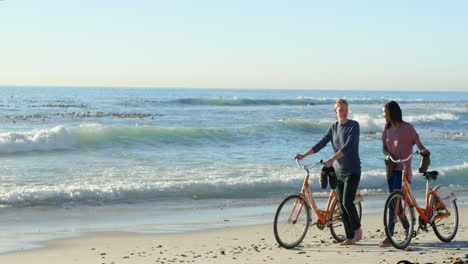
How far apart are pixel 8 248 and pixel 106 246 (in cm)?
111

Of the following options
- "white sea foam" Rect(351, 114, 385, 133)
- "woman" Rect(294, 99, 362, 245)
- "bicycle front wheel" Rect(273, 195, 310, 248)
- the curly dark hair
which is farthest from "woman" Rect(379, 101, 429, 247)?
"white sea foam" Rect(351, 114, 385, 133)

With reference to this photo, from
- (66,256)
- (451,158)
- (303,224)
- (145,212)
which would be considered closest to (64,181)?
(145,212)

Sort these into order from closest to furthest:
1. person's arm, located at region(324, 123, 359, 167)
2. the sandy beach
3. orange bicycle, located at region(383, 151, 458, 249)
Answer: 1. the sandy beach
2. person's arm, located at region(324, 123, 359, 167)
3. orange bicycle, located at region(383, 151, 458, 249)

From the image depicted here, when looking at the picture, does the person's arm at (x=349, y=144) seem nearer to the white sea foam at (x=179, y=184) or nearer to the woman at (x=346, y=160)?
the woman at (x=346, y=160)

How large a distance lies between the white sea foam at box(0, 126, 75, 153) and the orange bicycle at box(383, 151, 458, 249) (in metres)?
14.1

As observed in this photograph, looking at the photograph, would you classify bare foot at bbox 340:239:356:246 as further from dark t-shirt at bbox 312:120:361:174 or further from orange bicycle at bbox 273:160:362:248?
dark t-shirt at bbox 312:120:361:174

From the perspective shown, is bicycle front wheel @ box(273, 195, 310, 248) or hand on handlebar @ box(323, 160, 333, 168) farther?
bicycle front wheel @ box(273, 195, 310, 248)

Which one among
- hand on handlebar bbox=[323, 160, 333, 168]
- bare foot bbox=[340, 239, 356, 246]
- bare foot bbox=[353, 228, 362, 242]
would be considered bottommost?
bare foot bbox=[340, 239, 356, 246]

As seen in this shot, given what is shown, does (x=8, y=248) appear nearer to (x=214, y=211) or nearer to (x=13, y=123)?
(x=214, y=211)

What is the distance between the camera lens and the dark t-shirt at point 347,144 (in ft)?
20.6

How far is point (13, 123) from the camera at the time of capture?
3181 cm

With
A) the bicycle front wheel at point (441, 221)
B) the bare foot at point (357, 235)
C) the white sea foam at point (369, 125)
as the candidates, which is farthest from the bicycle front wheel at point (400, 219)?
the white sea foam at point (369, 125)

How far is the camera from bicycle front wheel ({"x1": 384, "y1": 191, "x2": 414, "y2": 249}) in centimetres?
654

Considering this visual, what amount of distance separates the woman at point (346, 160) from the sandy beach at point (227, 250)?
14.9 inches
